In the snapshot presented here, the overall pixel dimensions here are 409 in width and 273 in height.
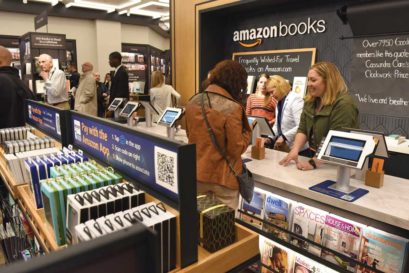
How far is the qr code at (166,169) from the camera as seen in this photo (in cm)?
122

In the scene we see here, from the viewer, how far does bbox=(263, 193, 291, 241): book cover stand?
236 cm

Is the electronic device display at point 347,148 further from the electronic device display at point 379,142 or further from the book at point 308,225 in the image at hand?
the book at point 308,225

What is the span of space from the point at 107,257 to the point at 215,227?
29.9 inches

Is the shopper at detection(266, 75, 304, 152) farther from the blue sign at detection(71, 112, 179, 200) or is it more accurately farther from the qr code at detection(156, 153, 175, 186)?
the qr code at detection(156, 153, 175, 186)

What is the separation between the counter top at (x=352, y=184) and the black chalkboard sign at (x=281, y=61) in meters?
2.22

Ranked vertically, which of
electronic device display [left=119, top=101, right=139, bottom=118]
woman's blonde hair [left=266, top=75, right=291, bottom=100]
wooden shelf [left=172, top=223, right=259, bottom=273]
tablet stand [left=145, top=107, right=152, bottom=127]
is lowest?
wooden shelf [left=172, top=223, right=259, bottom=273]

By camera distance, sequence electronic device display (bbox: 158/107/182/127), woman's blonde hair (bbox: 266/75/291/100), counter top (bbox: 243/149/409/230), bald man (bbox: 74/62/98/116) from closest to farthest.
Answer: counter top (bbox: 243/149/409/230)
electronic device display (bbox: 158/107/182/127)
woman's blonde hair (bbox: 266/75/291/100)
bald man (bbox: 74/62/98/116)

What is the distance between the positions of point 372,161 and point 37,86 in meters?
6.86

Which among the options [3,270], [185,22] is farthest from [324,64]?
[185,22]

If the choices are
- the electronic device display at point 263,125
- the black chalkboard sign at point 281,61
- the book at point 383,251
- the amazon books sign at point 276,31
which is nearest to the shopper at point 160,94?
the black chalkboard sign at point 281,61

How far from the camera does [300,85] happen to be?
4.56 meters

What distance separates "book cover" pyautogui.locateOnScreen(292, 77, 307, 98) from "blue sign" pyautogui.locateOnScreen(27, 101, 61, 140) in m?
3.15

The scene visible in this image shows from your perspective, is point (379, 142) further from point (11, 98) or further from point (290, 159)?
point (11, 98)

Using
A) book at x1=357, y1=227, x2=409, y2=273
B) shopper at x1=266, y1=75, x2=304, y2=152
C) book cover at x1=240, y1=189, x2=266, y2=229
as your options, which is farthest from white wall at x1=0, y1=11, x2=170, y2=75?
book at x1=357, y1=227, x2=409, y2=273
